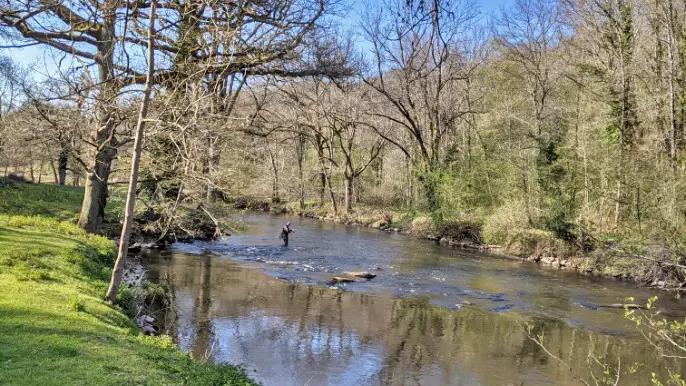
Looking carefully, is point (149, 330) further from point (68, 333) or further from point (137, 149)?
point (137, 149)

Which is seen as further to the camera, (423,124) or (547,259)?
(423,124)

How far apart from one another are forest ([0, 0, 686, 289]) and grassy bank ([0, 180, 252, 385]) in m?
1.88

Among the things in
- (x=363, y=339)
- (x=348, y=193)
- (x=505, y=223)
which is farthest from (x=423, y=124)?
(x=363, y=339)

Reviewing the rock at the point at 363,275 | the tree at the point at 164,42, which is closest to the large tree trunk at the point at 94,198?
the tree at the point at 164,42

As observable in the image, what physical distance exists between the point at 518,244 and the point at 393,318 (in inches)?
557

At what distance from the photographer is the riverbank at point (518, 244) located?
1960 centimetres

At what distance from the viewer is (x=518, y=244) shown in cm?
2612

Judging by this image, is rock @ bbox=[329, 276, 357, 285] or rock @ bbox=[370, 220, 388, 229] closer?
rock @ bbox=[329, 276, 357, 285]

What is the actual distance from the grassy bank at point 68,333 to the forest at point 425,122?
6.16 feet

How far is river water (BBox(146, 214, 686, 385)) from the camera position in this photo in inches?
417

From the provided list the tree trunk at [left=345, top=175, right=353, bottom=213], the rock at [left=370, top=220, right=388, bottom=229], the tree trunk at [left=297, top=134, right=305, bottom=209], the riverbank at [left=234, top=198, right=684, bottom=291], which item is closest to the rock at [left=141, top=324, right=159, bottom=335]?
the riverbank at [left=234, top=198, right=684, bottom=291]

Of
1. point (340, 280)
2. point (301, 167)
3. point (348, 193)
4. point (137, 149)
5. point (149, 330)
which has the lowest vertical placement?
point (149, 330)

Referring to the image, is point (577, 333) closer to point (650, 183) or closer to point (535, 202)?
point (650, 183)

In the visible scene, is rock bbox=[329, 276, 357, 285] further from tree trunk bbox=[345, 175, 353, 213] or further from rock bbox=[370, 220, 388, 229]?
tree trunk bbox=[345, 175, 353, 213]
